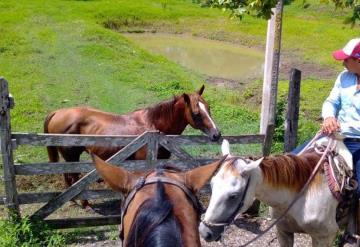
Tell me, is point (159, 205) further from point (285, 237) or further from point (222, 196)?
point (285, 237)

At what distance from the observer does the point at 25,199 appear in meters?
6.03

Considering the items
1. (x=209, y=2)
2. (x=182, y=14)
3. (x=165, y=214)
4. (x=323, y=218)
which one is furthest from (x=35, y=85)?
(x=182, y=14)

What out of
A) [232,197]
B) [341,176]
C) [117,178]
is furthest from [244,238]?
[117,178]

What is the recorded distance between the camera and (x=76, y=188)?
6.08 m

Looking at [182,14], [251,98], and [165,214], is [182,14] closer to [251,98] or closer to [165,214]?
[251,98]

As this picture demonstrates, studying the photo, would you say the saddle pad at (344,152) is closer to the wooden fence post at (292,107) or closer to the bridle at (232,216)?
the bridle at (232,216)

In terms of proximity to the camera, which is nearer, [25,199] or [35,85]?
[25,199]

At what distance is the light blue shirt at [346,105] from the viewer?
16.0 ft

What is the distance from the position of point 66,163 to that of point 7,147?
72cm

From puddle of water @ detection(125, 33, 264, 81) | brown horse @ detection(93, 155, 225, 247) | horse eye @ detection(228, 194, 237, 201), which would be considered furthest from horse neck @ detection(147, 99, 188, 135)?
puddle of water @ detection(125, 33, 264, 81)

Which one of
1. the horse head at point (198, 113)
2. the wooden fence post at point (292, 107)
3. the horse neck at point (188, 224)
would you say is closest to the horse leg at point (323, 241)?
the wooden fence post at point (292, 107)

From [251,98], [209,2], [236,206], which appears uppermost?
[209,2]

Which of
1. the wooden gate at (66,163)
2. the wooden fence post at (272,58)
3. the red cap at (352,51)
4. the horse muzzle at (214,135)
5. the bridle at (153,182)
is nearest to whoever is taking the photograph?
the bridle at (153,182)

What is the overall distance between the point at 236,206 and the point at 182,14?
30.1m
